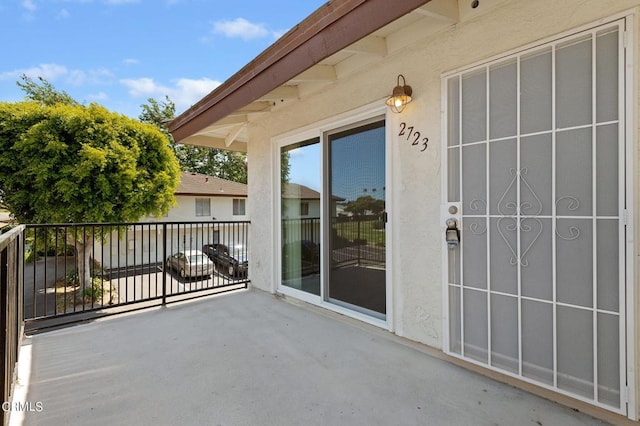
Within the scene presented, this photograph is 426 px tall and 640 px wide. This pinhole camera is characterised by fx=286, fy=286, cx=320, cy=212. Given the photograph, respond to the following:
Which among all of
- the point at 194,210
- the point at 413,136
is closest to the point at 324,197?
the point at 413,136

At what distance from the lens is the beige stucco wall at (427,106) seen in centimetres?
190

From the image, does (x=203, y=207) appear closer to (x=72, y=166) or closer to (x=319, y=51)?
(x=72, y=166)

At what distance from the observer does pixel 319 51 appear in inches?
82.2

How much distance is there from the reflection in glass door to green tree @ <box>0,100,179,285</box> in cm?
483

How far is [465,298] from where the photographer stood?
7.27 feet

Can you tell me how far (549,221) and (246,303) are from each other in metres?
3.29

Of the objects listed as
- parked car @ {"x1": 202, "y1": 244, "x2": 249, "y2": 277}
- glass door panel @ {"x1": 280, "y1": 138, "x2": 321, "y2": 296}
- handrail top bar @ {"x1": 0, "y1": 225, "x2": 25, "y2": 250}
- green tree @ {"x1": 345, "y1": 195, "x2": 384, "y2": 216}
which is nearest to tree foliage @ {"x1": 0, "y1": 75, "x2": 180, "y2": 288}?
parked car @ {"x1": 202, "y1": 244, "x2": 249, "y2": 277}

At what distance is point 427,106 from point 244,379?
8.41 ft

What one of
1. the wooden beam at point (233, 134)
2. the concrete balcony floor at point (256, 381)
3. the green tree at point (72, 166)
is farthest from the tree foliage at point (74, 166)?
the concrete balcony floor at point (256, 381)

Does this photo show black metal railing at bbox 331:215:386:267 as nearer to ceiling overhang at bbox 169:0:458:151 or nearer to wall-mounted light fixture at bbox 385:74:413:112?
wall-mounted light fixture at bbox 385:74:413:112

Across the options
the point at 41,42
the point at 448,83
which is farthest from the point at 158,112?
the point at 448,83

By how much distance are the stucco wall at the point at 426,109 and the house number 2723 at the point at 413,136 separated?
4 centimetres

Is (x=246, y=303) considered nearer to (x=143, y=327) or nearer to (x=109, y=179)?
(x=143, y=327)

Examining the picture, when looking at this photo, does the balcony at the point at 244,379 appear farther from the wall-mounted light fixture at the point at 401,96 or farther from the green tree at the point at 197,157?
the green tree at the point at 197,157
